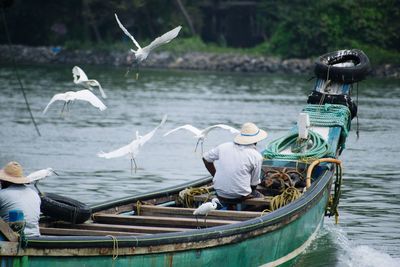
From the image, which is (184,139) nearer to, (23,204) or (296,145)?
(296,145)

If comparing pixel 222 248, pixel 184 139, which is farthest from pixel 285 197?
pixel 184 139

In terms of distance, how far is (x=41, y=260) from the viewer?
908 centimetres

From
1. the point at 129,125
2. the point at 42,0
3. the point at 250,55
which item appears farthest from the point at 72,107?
the point at 42,0

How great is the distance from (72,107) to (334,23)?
86.7 feet

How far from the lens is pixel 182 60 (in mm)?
57719

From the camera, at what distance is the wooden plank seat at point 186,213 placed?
11.3 meters

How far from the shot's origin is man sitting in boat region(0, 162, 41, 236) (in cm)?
960

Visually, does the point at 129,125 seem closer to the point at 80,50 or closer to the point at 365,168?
the point at 365,168

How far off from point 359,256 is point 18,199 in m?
5.72

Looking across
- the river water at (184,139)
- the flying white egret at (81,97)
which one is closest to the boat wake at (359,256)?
the river water at (184,139)

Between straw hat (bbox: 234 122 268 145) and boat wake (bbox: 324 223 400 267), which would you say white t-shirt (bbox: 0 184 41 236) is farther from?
boat wake (bbox: 324 223 400 267)

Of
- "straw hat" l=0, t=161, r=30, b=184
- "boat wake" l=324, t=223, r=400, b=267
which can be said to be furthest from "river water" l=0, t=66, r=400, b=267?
"straw hat" l=0, t=161, r=30, b=184

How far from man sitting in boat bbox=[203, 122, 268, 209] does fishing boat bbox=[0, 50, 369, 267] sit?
0.20m

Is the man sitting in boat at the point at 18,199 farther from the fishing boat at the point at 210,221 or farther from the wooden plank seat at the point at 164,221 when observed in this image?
the wooden plank seat at the point at 164,221
